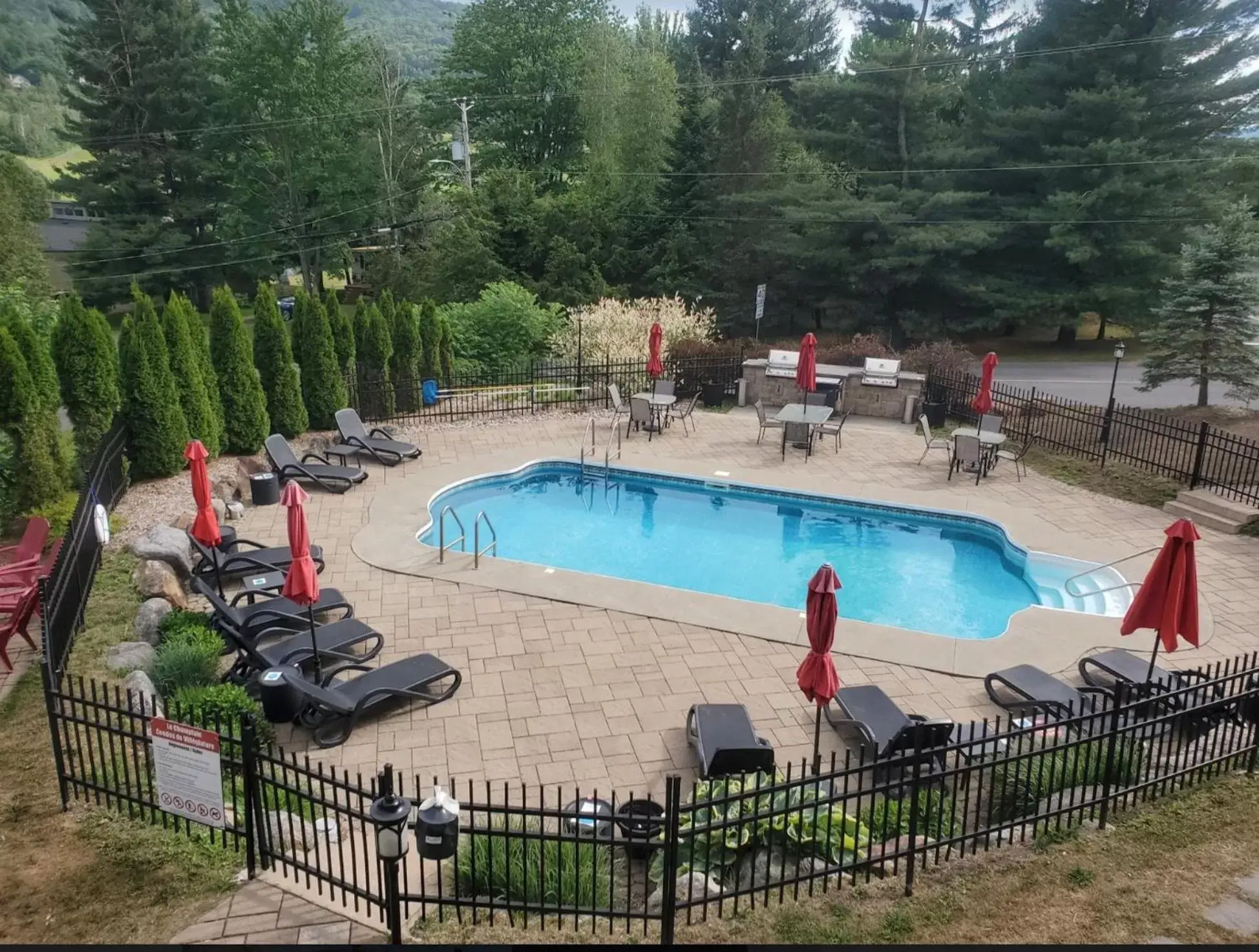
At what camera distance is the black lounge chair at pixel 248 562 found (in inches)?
397

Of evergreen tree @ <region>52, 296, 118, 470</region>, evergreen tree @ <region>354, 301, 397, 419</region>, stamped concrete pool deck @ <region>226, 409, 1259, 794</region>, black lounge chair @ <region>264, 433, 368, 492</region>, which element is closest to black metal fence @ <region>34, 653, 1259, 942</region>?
stamped concrete pool deck @ <region>226, 409, 1259, 794</region>

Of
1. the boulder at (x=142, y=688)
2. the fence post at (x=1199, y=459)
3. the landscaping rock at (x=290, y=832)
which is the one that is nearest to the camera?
the landscaping rock at (x=290, y=832)

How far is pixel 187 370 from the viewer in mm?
13125

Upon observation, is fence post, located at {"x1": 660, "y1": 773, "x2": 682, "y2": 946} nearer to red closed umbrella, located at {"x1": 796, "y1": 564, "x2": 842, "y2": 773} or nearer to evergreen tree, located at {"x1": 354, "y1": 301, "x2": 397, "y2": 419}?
red closed umbrella, located at {"x1": 796, "y1": 564, "x2": 842, "y2": 773}

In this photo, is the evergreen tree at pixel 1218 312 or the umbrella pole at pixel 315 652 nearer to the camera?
the umbrella pole at pixel 315 652

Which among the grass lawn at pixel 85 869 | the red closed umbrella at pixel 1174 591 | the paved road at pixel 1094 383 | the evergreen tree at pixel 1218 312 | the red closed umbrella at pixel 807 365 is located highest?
the evergreen tree at pixel 1218 312

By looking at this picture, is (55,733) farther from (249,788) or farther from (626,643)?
(626,643)

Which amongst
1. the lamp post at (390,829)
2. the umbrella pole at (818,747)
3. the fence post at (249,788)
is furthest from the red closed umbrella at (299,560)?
the umbrella pole at (818,747)

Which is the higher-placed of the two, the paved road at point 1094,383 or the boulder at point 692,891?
the paved road at point 1094,383

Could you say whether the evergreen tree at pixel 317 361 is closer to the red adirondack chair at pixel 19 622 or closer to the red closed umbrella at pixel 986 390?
the red adirondack chair at pixel 19 622

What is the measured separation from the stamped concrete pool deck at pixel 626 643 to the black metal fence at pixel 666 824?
64 centimetres

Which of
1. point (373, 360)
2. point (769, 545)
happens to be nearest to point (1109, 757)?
point (769, 545)

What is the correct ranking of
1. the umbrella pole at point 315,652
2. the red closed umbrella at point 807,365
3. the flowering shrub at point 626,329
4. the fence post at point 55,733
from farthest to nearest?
the flowering shrub at point 626,329, the red closed umbrella at point 807,365, the umbrella pole at point 315,652, the fence post at point 55,733

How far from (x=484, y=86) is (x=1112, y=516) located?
3666 cm
